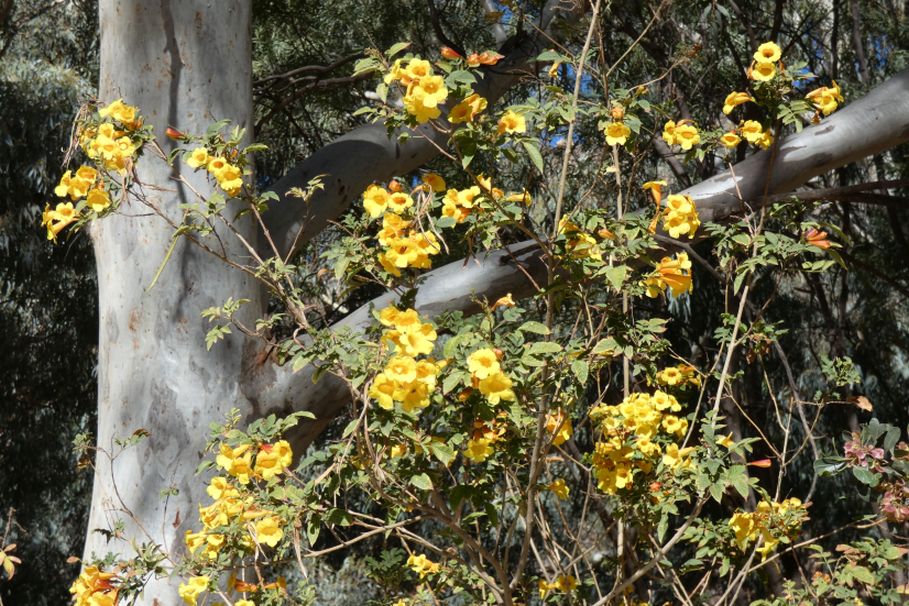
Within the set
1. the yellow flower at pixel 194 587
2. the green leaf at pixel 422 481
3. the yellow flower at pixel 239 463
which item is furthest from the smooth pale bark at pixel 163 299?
the green leaf at pixel 422 481

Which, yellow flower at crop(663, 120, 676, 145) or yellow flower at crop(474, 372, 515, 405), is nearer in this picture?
yellow flower at crop(474, 372, 515, 405)

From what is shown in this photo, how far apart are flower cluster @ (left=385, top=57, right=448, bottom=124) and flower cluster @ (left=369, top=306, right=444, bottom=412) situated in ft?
1.00

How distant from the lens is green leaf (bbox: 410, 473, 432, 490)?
1.60 metres

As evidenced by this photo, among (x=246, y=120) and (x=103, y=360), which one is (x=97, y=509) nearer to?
(x=103, y=360)

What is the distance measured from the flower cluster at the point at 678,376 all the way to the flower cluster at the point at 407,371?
74 centimetres

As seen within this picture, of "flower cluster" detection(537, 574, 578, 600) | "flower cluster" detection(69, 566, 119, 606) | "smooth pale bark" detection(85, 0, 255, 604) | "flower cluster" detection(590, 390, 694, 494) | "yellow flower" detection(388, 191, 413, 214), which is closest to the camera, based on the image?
"yellow flower" detection(388, 191, 413, 214)

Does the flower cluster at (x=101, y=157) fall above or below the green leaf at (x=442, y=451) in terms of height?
above

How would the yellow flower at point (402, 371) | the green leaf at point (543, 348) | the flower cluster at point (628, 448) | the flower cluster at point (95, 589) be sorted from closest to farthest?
the yellow flower at point (402, 371) < the green leaf at point (543, 348) < the flower cluster at point (95, 589) < the flower cluster at point (628, 448)

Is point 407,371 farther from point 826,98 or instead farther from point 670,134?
point 826,98

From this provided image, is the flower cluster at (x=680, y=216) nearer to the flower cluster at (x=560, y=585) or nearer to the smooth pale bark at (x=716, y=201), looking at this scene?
the smooth pale bark at (x=716, y=201)

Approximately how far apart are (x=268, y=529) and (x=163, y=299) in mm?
1053

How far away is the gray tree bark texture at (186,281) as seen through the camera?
247cm

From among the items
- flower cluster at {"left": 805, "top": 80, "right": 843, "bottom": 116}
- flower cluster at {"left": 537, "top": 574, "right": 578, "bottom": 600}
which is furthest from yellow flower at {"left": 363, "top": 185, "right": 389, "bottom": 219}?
flower cluster at {"left": 537, "top": 574, "right": 578, "bottom": 600}

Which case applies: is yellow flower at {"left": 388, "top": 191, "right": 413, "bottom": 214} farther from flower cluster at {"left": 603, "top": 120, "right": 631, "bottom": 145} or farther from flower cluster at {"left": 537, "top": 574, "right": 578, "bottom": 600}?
flower cluster at {"left": 537, "top": 574, "right": 578, "bottom": 600}
